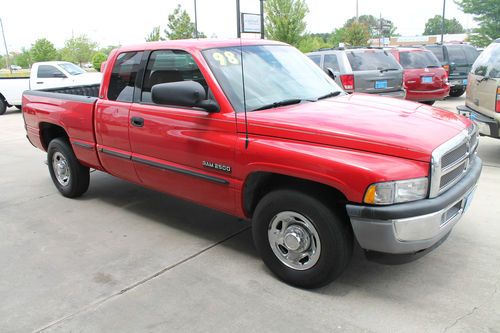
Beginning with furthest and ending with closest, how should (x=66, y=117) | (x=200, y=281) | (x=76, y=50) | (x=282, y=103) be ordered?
(x=76, y=50) < (x=66, y=117) < (x=282, y=103) < (x=200, y=281)

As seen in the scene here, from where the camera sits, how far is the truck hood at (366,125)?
9.64 feet

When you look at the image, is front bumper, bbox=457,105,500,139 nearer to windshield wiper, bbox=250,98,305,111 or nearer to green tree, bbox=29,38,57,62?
windshield wiper, bbox=250,98,305,111

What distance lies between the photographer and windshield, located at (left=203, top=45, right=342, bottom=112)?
3.73 meters

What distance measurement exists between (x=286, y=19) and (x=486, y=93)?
21.9 meters

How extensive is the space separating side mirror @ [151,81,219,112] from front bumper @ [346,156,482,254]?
4.70ft

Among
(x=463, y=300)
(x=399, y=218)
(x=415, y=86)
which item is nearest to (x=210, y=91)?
(x=399, y=218)

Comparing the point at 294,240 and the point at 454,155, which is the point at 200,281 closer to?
the point at 294,240

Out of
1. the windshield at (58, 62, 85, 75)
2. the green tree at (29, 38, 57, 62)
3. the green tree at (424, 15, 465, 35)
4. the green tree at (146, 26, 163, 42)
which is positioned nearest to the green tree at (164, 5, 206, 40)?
the green tree at (146, 26, 163, 42)

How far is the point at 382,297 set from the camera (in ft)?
10.7

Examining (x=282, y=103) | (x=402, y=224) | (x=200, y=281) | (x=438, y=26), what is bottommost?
(x=200, y=281)

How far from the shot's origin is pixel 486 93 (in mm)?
6410

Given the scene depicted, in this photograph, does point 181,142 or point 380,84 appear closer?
point 181,142

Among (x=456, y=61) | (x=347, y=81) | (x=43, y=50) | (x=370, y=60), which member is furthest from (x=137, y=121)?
(x=43, y=50)

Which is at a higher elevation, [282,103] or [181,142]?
[282,103]
